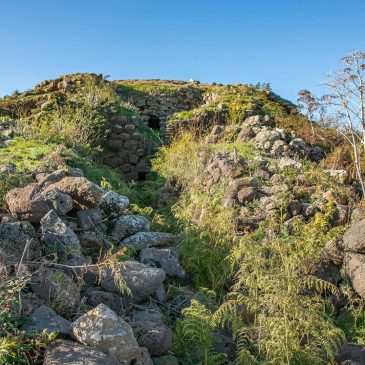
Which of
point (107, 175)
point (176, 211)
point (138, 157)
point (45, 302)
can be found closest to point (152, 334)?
point (45, 302)

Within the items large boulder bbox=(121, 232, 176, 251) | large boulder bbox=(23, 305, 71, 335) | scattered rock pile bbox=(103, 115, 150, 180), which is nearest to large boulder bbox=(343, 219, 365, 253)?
large boulder bbox=(121, 232, 176, 251)

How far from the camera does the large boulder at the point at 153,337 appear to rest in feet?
13.4

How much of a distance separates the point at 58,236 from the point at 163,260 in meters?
1.33

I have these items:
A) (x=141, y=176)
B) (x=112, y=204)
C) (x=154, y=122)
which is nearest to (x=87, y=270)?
(x=112, y=204)

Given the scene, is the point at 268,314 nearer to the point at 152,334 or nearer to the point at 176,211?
the point at 152,334

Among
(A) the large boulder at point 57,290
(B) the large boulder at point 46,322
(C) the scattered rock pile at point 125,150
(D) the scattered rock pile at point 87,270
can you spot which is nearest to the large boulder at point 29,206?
(D) the scattered rock pile at point 87,270

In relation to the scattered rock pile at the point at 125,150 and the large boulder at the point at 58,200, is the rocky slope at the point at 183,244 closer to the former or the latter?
the large boulder at the point at 58,200

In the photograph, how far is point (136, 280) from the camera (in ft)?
15.7

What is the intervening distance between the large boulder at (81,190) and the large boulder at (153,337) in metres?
2.08

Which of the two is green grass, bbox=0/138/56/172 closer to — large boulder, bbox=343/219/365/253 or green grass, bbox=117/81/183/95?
large boulder, bbox=343/219/365/253

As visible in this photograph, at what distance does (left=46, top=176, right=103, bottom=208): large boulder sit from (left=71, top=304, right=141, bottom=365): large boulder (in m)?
2.39

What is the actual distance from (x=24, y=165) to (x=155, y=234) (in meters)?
3.09

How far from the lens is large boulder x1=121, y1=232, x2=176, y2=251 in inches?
233

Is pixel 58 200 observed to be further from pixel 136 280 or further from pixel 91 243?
pixel 136 280
